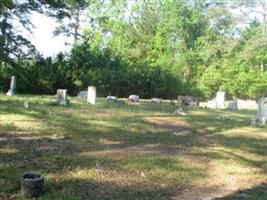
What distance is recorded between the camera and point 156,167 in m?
8.55

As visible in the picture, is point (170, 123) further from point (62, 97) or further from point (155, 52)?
point (155, 52)

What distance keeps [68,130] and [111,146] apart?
2.11m

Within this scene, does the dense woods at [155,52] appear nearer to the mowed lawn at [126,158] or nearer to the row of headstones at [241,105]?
the row of headstones at [241,105]

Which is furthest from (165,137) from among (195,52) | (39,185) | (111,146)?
(195,52)

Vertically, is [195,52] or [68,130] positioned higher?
[195,52]

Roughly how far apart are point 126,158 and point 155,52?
1858 inches

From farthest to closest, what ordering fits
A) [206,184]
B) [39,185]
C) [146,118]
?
[146,118] < [206,184] < [39,185]

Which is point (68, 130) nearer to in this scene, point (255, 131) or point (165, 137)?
point (165, 137)

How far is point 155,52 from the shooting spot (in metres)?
55.7

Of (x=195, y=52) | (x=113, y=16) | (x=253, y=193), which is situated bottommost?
(x=253, y=193)

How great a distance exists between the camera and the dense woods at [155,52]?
30750 mm

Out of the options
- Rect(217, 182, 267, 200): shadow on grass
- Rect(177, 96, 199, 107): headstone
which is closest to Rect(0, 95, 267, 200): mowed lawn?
Rect(217, 182, 267, 200): shadow on grass

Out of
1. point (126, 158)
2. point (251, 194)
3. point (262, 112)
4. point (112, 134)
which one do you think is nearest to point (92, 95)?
Result: point (262, 112)

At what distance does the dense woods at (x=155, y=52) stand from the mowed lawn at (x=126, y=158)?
1359cm
